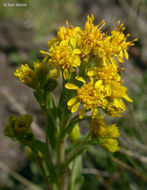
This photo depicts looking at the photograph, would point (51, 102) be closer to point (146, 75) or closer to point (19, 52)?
point (146, 75)

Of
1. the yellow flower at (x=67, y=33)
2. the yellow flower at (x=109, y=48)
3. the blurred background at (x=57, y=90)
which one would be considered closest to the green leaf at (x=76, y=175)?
the blurred background at (x=57, y=90)

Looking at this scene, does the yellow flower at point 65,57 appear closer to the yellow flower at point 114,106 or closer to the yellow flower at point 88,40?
the yellow flower at point 88,40

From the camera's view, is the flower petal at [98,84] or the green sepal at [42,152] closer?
the flower petal at [98,84]

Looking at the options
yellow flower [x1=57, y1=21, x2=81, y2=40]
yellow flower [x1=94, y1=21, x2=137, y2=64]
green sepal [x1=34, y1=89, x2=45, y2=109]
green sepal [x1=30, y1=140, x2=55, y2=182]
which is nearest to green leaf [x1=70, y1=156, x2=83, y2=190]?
green sepal [x1=30, y1=140, x2=55, y2=182]

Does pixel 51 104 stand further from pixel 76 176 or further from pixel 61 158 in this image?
pixel 76 176

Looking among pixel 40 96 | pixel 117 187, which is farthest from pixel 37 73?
pixel 117 187

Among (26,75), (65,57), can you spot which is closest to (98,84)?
(65,57)

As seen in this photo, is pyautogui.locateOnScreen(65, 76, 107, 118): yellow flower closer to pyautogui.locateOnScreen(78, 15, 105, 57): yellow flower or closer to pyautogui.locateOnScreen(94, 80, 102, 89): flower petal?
pyautogui.locateOnScreen(94, 80, 102, 89): flower petal
